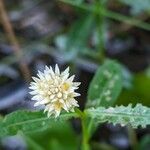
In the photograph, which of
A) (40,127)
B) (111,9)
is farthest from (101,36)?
(40,127)

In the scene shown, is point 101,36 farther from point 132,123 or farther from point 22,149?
point 132,123

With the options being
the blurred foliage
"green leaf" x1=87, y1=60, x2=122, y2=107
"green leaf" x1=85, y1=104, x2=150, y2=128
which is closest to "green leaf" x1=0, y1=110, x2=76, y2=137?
"green leaf" x1=85, y1=104, x2=150, y2=128

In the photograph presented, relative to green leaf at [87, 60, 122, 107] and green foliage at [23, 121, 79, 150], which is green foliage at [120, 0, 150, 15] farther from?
green foliage at [23, 121, 79, 150]

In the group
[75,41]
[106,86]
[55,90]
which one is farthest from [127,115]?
[75,41]

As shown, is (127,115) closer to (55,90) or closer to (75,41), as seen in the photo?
(55,90)

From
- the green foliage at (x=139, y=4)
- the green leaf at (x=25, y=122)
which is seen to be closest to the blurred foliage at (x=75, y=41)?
the green foliage at (x=139, y=4)

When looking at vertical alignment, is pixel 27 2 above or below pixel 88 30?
above
